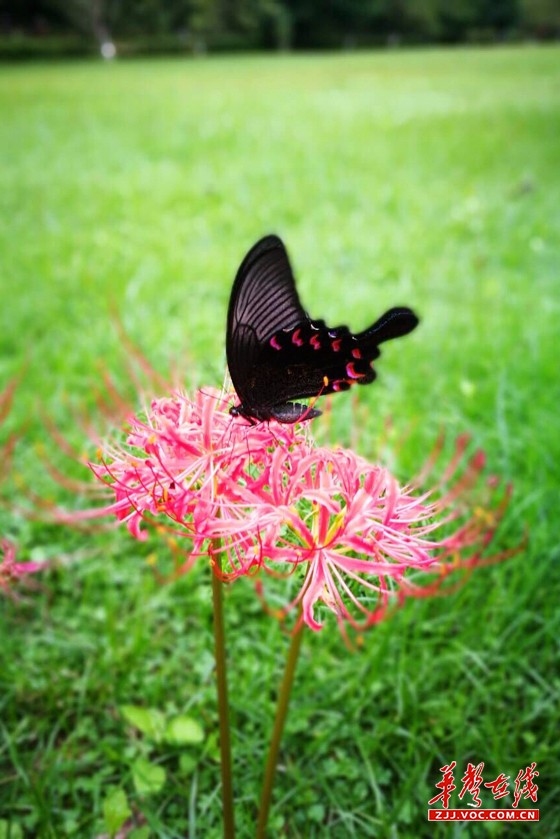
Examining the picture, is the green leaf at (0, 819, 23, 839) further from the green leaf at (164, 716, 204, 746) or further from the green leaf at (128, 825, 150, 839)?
the green leaf at (164, 716, 204, 746)

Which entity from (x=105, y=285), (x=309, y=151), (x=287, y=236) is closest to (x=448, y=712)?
(x=105, y=285)

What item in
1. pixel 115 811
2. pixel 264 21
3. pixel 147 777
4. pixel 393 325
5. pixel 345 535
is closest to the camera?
pixel 345 535

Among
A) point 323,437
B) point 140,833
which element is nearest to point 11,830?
point 140,833

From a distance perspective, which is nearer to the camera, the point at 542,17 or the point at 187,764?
the point at 187,764

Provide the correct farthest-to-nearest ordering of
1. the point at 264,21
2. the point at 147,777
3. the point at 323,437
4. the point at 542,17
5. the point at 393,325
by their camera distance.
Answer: the point at 264,21
the point at 542,17
the point at 323,437
the point at 147,777
the point at 393,325

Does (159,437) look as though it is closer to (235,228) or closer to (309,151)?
(235,228)

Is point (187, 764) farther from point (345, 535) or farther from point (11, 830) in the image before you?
point (345, 535)

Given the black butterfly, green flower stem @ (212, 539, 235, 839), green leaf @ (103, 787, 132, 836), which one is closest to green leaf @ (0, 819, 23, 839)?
green leaf @ (103, 787, 132, 836)
